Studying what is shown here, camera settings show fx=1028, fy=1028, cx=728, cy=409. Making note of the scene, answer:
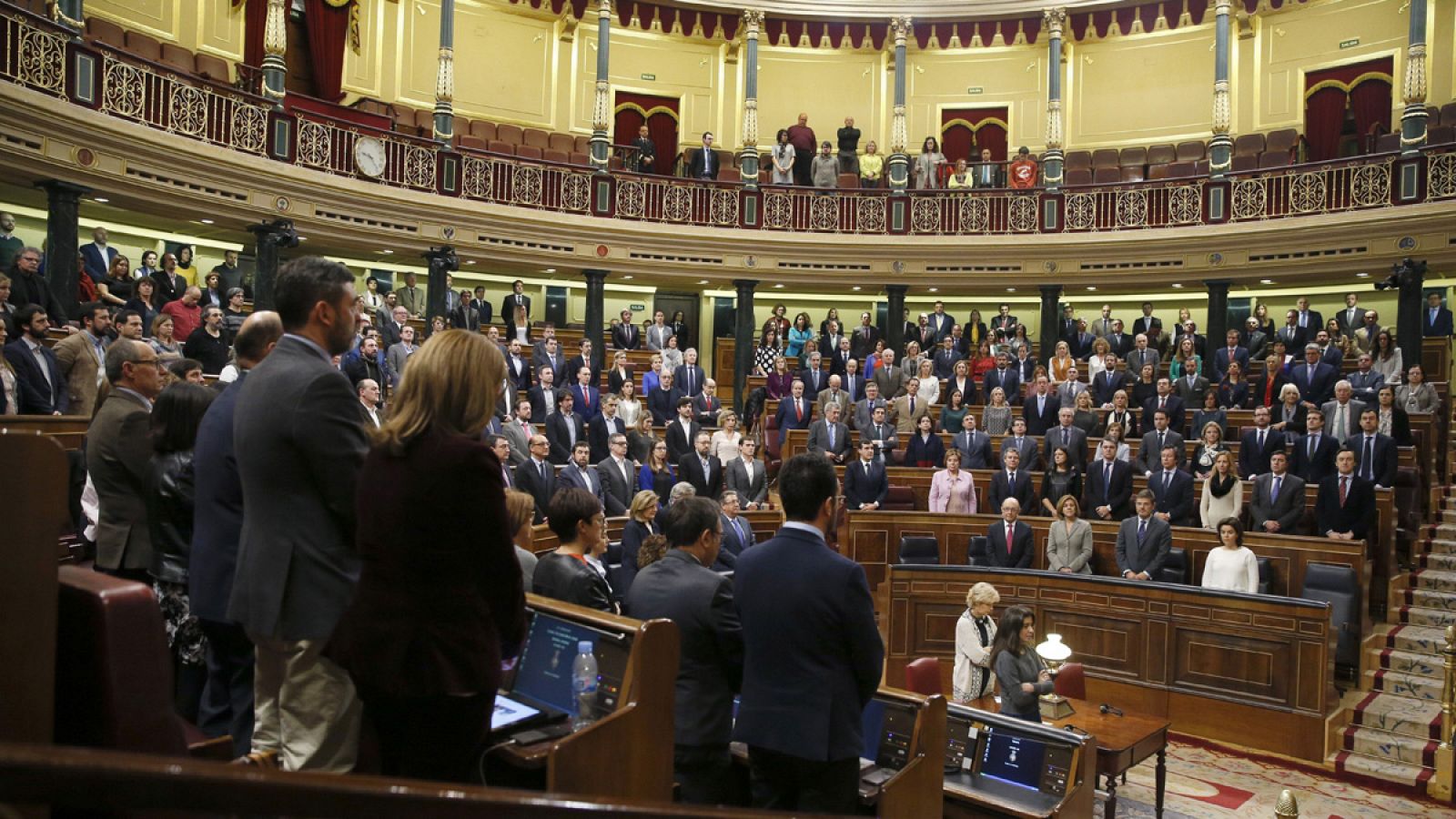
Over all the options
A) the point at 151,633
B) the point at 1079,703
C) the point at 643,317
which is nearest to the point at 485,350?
the point at 151,633

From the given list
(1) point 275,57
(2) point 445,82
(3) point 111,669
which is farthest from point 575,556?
(2) point 445,82

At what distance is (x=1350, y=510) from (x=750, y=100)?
10463 millimetres

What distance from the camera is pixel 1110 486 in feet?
26.7

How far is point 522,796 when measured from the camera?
2.66 feet

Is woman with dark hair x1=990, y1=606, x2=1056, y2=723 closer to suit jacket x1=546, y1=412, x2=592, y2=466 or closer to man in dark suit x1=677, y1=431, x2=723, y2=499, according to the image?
man in dark suit x1=677, y1=431, x2=723, y2=499

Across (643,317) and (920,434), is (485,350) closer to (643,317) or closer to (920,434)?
(920,434)

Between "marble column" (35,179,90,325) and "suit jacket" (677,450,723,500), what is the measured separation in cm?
526

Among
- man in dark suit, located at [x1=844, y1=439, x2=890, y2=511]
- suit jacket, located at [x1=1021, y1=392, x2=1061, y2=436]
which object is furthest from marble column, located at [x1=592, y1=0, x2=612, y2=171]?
suit jacket, located at [x1=1021, y1=392, x2=1061, y2=436]

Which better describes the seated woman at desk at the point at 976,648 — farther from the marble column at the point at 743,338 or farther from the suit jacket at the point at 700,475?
the marble column at the point at 743,338

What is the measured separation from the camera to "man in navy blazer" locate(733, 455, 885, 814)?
2.36 metres

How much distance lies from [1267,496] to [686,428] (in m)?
4.56

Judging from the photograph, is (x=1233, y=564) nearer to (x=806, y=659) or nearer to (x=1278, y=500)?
(x=1278, y=500)

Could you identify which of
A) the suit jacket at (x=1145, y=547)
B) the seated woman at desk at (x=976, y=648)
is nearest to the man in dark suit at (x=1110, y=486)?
the suit jacket at (x=1145, y=547)

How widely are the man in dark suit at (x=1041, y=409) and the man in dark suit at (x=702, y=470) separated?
325 centimetres
